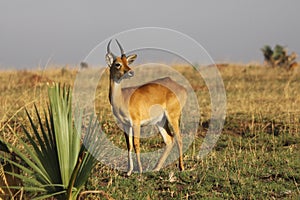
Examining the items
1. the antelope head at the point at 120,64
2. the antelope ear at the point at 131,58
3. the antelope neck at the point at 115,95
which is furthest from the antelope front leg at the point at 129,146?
the antelope ear at the point at 131,58

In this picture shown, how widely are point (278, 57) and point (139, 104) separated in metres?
Result: 17.2

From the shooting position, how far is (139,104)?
6566 millimetres

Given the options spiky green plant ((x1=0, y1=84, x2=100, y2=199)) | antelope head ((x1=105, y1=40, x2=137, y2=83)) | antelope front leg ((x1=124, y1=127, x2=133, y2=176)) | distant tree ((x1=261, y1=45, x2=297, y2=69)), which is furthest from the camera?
distant tree ((x1=261, y1=45, x2=297, y2=69))

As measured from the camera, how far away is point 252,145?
799cm

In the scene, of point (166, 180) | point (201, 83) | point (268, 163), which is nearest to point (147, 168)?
point (166, 180)

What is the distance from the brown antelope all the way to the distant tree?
15.5m

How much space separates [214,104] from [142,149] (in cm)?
421

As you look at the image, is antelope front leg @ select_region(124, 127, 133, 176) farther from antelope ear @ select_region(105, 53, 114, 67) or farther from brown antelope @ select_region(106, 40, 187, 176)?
antelope ear @ select_region(105, 53, 114, 67)

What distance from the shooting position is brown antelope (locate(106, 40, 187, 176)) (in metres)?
6.17

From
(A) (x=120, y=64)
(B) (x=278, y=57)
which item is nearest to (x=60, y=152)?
(A) (x=120, y=64)

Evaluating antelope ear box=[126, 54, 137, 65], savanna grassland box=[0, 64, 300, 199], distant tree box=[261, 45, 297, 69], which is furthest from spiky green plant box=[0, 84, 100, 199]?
distant tree box=[261, 45, 297, 69]

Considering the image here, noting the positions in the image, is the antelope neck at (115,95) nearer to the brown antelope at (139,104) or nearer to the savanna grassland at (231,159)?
the brown antelope at (139,104)

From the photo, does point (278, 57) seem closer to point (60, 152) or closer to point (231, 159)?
point (231, 159)

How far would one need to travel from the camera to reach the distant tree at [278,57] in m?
21.9
